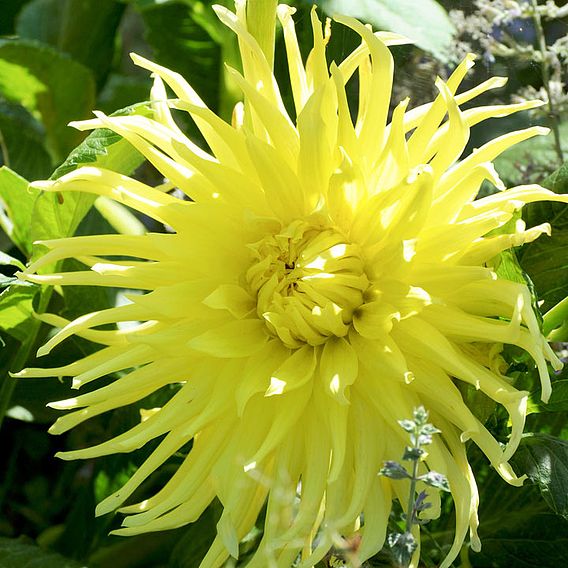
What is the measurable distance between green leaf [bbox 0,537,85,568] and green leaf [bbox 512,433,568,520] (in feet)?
1.20

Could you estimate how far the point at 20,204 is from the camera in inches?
32.4

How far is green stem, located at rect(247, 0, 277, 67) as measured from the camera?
66 centimetres

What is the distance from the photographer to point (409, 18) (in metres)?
0.75

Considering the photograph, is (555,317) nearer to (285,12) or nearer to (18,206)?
Result: (285,12)

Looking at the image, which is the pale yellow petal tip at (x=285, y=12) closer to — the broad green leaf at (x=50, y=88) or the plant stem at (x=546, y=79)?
the plant stem at (x=546, y=79)

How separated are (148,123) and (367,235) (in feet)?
0.56

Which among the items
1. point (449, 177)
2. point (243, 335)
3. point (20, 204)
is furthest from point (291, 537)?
point (20, 204)

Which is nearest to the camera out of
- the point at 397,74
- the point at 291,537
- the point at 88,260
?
the point at 291,537

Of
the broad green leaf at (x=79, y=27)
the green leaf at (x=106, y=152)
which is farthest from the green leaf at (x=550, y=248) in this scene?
the broad green leaf at (x=79, y=27)

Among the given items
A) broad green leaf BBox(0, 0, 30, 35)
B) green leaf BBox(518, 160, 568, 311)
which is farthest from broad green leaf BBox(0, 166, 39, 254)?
broad green leaf BBox(0, 0, 30, 35)

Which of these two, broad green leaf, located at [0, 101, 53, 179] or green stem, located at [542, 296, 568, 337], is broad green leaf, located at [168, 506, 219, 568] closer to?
green stem, located at [542, 296, 568, 337]

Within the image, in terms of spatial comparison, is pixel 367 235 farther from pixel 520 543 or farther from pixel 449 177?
pixel 520 543

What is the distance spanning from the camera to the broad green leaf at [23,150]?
1.06 m

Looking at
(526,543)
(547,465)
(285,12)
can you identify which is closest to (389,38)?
(285,12)
